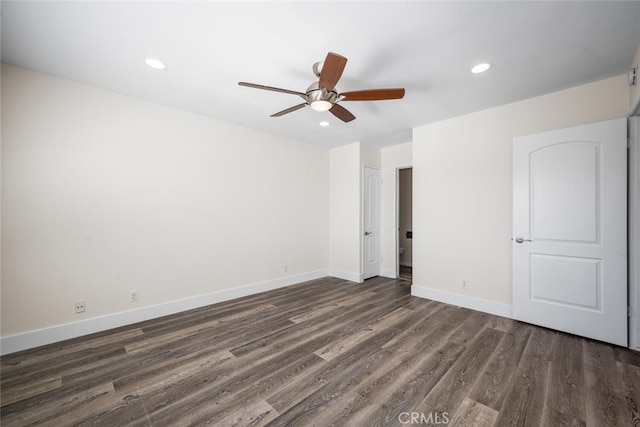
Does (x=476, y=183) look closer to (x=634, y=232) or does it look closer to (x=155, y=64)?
(x=634, y=232)

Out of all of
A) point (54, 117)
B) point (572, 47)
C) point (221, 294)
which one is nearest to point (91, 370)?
point (221, 294)

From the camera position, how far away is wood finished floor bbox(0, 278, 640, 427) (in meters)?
1.60

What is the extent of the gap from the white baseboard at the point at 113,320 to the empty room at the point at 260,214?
0.02 metres

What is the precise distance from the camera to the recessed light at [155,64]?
2.26 meters

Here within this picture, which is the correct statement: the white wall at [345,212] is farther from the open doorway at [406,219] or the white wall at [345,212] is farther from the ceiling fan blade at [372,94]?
the ceiling fan blade at [372,94]

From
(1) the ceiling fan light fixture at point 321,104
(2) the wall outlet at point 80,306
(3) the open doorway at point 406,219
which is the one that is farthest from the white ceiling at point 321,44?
(3) the open doorway at point 406,219

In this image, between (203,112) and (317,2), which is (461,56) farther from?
(203,112)

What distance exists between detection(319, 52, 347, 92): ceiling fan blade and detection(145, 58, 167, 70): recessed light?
60.7 inches

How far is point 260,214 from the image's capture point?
13.7 feet

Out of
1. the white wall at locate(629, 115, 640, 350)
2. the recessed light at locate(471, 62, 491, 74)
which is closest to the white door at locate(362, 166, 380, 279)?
the recessed light at locate(471, 62, 491, 74)

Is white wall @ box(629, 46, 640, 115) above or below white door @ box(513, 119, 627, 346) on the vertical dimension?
above

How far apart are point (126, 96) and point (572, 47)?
4.43m

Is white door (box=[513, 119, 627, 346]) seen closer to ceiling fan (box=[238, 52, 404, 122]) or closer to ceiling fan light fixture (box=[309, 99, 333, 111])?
ceiling fan (box=[238, 52, 404, 122])

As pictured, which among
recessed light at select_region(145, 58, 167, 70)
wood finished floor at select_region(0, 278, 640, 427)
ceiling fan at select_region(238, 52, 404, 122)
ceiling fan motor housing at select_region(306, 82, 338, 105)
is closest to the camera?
wood finished floor at select_region(0, 278, 640, 427)
